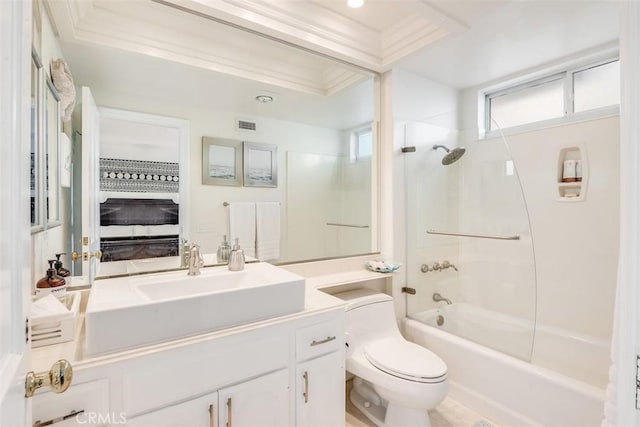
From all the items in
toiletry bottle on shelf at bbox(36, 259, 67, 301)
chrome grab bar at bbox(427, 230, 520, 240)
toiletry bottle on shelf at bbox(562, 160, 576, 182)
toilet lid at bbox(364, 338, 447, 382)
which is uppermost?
toiletry bottle on shelf at bbox(562, 160, 576, 182)

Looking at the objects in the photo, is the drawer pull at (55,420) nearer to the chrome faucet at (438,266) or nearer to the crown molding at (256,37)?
the crown molding at (256,37)

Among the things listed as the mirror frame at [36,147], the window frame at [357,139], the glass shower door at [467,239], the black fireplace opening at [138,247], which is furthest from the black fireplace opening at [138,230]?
the glass shower door at [467,239]

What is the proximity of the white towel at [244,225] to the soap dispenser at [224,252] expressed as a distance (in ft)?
0.14

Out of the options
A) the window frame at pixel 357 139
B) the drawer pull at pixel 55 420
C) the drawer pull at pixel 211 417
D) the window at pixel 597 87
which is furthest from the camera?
the window frame at pixel 357 139

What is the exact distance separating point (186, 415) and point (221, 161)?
1.21m

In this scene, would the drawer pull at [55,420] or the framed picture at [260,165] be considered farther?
the framed picture at [260,165]

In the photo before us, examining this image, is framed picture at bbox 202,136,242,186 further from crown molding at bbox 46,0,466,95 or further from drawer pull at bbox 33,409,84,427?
drawer pull at bbox 33,409,84,427

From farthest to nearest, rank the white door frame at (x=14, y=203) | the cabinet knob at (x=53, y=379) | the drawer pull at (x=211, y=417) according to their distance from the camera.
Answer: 1. the drawer pull at (x=211, y=417)
2. the cabinet knob at (x=53, y=379)
3. the white door frame at (x=14, y=203)

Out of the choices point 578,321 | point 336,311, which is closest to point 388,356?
point 336,311

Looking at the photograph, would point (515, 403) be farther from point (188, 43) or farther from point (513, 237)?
point (188, 43)

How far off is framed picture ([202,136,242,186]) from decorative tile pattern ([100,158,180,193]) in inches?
6.3

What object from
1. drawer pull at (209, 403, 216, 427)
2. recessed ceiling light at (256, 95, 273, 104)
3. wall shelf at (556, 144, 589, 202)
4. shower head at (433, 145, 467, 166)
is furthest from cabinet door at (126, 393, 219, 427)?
wall shelf at (556, 144, 589, 202)

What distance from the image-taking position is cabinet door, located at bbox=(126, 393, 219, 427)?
3.34 ft

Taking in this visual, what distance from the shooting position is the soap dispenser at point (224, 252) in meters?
1.73
